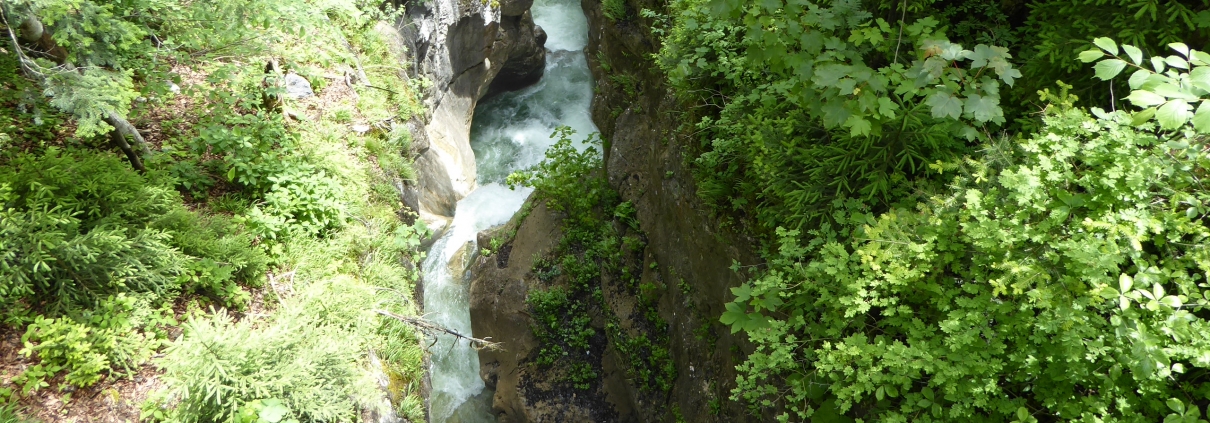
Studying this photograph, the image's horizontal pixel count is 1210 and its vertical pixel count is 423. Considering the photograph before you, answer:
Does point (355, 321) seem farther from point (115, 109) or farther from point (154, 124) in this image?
point (154, 124)

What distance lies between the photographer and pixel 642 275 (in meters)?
8.71

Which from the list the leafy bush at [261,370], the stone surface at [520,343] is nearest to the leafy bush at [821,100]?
the leafy bush at [261,370]

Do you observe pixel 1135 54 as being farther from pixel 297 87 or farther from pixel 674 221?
pixel 297 87

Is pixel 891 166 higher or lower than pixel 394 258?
higher

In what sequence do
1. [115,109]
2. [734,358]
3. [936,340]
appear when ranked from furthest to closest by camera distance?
[734,358] < [115,109] < [936,340]

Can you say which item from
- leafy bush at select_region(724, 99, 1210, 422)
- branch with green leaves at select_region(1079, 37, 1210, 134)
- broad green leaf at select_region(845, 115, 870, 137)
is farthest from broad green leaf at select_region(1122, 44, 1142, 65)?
broad green leaf at select_region(845, 115, 870, 137)

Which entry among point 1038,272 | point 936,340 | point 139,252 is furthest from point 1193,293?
point 139,252

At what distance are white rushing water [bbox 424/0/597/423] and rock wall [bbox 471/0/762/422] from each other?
2.66 ft

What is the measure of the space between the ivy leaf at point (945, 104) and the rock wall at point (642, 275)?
253 centimetres

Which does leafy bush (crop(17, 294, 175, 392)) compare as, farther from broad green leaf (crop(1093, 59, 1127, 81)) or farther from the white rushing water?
broad green leaf (crop(1093, 59, 1127, 81))

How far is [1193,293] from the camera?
2580 mm

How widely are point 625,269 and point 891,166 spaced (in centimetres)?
516

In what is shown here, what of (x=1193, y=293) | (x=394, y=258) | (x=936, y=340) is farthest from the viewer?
(x=394, y=258)

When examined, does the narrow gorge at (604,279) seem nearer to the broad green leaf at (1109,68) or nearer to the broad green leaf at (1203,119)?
the broad green leaf at (1109,68)
